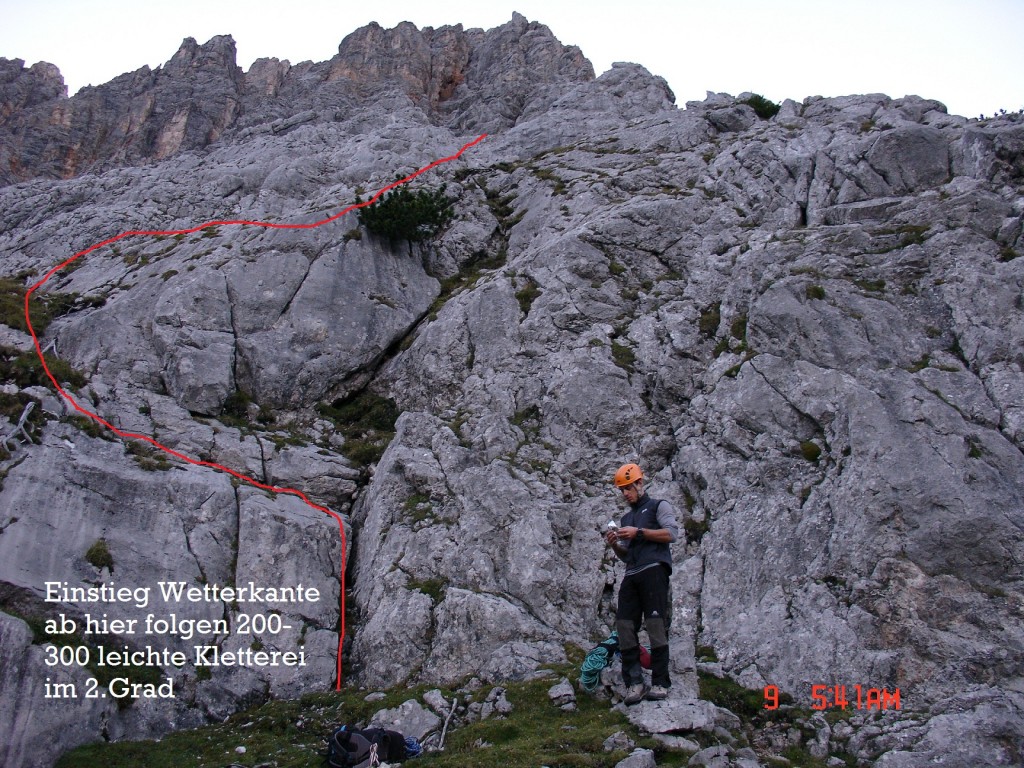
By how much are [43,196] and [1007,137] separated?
5397 centimetres

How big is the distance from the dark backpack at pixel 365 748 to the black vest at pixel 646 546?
5640 mm

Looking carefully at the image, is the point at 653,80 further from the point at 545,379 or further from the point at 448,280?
the point at 545,379

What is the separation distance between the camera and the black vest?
1248 centimetres

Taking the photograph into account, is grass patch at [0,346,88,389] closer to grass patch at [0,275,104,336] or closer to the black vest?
grass patch at [0,275,104,336]

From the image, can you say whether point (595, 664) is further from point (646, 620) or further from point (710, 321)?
point (710, 321)

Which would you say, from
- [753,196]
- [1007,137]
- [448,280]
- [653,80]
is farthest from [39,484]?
[653,80]

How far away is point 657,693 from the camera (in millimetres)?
12336

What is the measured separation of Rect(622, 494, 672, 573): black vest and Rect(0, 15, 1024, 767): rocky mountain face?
2.70 meters

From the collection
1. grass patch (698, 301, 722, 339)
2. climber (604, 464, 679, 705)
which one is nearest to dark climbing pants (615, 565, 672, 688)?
climber (604, 464, 679, 705)

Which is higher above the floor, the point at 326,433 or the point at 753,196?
the point at 753,196

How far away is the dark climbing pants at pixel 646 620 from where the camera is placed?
1236 cm

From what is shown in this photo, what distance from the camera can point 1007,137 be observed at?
24406 mm

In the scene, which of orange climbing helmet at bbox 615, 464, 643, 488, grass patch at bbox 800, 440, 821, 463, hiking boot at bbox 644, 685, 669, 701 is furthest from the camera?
grass patch at bbox 800, 440, 821, 463
